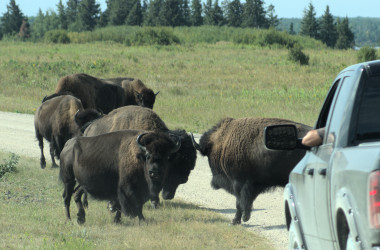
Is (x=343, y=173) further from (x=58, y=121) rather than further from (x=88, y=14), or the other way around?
(x=88, y=14)

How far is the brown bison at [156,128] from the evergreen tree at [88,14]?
404 feet

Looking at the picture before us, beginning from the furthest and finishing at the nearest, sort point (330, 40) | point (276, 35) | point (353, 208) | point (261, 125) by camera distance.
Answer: point (330, 40) < point (276, 35) < point (261, 125) < point (353, 208)

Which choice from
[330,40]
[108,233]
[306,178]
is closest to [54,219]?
[108,233]

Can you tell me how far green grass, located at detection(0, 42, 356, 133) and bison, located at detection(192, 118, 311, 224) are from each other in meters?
11.0

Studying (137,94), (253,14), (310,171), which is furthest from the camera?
(253,14)

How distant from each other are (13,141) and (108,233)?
38.6 feet

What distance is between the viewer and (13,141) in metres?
20.5

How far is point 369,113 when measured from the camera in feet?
14.6

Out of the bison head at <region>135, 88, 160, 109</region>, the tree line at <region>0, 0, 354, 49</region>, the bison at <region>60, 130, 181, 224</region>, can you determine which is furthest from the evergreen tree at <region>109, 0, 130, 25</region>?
the bison at <region>60, 130, 181, 224</region>

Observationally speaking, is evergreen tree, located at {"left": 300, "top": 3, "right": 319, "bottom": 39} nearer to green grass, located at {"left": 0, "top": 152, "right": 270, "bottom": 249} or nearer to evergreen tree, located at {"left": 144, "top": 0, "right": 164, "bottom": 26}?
evergreen tree, located at {"left": 144, "top": 0, "right": 164, "bottom": 26}

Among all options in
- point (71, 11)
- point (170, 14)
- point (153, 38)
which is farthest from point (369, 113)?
point (71, 11)

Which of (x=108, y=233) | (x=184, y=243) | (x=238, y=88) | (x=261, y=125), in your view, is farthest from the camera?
(x=238, y=88)

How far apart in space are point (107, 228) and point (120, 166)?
89 centimetres

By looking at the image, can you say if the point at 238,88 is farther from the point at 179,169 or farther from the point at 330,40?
the point at 330,40
